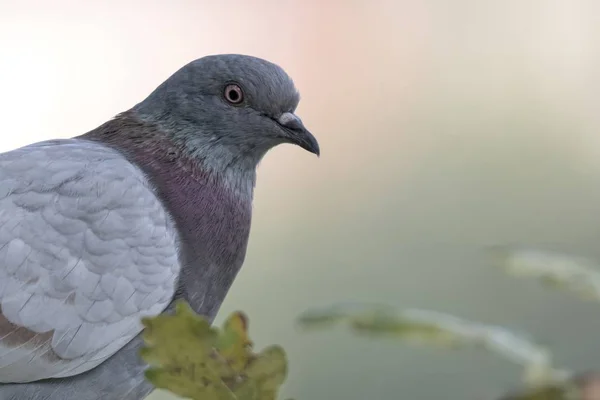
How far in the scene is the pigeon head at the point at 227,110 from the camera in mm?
2270

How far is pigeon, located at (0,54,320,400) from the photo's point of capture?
6.10 feet

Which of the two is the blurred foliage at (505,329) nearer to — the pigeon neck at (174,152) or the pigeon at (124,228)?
the pigeon at (124,228)

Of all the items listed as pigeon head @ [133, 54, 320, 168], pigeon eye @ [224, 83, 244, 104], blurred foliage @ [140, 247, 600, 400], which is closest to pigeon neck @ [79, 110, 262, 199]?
pigeon head @ [133, 54, 320, 168]

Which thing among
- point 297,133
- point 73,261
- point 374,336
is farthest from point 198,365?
point 297,133

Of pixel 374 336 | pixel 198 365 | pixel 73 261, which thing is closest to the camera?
pixel 374 336

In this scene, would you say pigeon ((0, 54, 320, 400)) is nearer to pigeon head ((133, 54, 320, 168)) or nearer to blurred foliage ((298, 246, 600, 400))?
pigeon head ((133, 54, 320, 168))

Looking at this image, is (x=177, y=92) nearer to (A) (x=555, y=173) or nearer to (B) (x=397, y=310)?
(B) (x=397, y=310)

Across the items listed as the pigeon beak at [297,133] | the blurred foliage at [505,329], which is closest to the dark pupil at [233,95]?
the pigeon beak at [297,133]

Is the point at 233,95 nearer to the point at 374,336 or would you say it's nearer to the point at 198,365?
the point at 198,365

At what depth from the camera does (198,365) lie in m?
0.59

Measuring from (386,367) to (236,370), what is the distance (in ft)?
9.87

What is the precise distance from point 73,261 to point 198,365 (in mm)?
1385

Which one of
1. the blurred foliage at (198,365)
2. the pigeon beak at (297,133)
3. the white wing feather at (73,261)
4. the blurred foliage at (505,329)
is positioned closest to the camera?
the blurred foliage at (505,329)

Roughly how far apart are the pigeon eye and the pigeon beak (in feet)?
0.39
